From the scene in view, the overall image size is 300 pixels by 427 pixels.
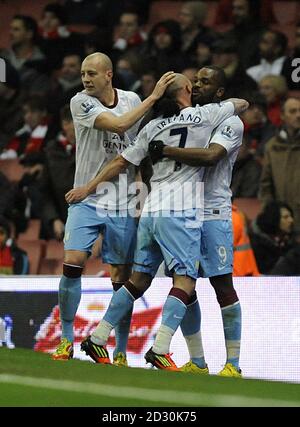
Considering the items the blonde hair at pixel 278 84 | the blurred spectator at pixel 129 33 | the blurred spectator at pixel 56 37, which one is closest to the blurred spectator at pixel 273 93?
the blonde hair at pixel 278 84

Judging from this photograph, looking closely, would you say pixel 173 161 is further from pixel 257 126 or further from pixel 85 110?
pixel 257 126

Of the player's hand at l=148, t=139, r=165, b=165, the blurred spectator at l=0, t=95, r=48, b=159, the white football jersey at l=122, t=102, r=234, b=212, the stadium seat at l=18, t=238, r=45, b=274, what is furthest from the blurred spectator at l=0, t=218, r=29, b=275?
the player's hand at l=148, t=139, r=165, b=165

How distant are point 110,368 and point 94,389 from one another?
1.20 meters

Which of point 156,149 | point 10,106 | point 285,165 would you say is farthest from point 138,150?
point 10,106

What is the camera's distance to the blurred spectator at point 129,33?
16703 mm

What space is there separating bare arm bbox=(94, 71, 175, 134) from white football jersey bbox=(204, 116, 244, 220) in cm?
55

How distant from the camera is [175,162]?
9523mm

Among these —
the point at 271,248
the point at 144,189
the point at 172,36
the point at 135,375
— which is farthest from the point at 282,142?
the point at 135,375

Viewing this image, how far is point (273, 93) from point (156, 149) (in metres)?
5.97

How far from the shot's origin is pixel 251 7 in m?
16.3

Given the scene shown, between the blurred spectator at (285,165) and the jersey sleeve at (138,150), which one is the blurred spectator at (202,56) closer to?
the blurred spectator at (285,165)

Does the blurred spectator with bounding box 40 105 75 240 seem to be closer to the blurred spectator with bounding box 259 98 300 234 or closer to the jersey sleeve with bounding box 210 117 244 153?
the blurred spectator with bounding box 259 98 300 234

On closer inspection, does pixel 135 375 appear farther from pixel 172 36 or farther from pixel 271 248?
pixel 172 36

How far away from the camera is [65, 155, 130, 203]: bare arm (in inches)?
380
